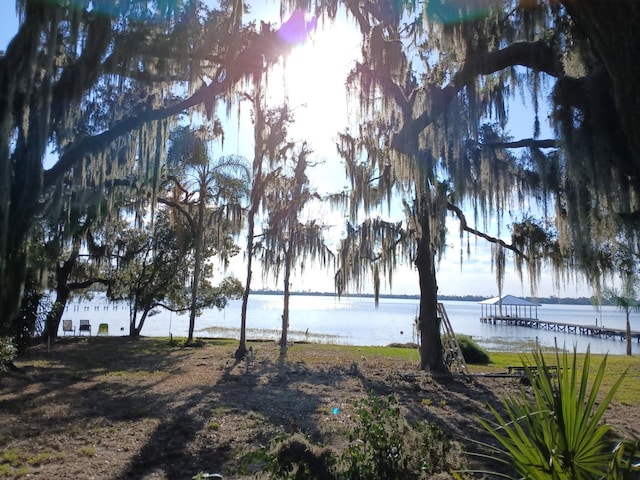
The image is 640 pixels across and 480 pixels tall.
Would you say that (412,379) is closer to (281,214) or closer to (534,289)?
(534,289)

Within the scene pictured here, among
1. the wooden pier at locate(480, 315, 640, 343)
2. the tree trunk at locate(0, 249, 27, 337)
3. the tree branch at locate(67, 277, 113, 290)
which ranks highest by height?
the tree branch at locate(67, 277, 113, 290)

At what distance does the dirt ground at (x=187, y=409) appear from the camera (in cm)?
471

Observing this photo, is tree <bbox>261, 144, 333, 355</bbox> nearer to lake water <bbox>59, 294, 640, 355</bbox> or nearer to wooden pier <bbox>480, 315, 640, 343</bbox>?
lake water <bbox>59, 294, 640, 355</bbox>

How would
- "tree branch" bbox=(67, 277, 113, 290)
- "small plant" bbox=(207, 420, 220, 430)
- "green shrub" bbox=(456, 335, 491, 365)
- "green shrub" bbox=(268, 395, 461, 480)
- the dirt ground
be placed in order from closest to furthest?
"green shrub" bbox=(268, 395, 461, 480) → the dirt ground → "small plant" bbox=(207, 420, 220, 430) → "green shrub" bbox=(456, 335, 491, 365) → "tree branch" bbox=(67, 277, 113, 290)

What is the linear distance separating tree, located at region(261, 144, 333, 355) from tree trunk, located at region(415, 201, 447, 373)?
5944 millimetres

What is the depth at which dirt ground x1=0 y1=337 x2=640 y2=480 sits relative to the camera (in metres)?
4.71

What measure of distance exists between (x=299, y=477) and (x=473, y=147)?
742 centimetres

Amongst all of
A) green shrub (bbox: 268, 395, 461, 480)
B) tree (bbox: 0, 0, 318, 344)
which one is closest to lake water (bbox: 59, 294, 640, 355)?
green shrub (bbox: 268, 395, 461, 480)

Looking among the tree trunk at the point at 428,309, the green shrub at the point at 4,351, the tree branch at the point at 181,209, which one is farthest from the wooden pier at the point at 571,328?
the green shrub at the point at 4,351

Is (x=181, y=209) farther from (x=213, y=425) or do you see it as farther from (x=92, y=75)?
(x=213, y=425)

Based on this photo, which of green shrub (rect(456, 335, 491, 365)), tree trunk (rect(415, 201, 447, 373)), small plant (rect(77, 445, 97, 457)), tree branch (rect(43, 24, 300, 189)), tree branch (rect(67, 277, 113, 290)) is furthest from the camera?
tree branch (rect(67, 277, 113, 290))

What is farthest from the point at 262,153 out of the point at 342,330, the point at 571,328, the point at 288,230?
the point at 571,328

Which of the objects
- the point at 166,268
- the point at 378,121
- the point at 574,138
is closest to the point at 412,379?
the point at 378,121

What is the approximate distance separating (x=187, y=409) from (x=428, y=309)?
6848mm
